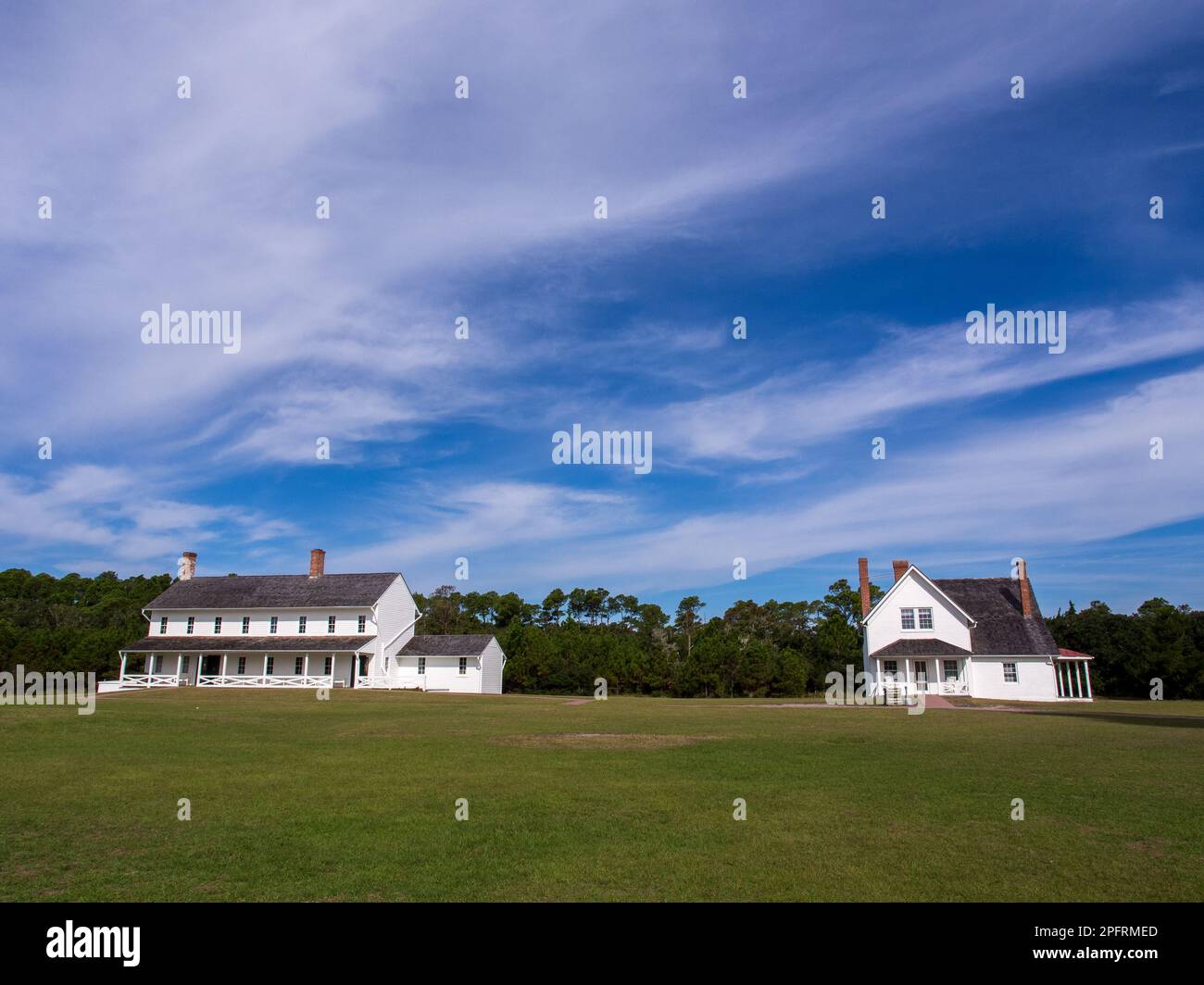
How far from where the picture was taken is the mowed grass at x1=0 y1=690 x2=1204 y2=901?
25.7 ft

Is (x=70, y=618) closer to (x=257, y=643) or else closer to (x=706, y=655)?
(x=257, y=643)

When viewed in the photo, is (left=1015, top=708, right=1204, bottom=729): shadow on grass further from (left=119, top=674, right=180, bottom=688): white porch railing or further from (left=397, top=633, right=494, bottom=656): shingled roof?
(left=119, top=674, right=180, bottom=688): white porch railing

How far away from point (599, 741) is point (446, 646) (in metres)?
38.2

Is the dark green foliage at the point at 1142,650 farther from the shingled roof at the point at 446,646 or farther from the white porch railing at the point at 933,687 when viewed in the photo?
the shingled roof at the point at 446,646

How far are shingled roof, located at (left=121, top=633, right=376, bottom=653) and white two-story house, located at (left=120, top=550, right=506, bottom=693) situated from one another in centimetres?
6

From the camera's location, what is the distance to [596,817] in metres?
10.9

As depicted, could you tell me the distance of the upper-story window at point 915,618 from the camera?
51469 mm

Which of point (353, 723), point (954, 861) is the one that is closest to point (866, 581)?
point (353, 723)

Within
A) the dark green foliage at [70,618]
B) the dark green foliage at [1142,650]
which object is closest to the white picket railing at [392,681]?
the dark green foliage at [70,618]

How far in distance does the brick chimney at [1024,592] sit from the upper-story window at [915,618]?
5822 mm

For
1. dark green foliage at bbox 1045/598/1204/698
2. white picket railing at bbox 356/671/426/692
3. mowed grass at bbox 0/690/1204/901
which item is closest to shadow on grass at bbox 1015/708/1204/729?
mowed grass at bbox 0/690/1204/901
